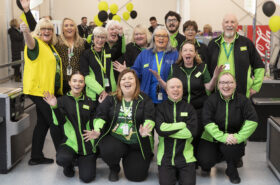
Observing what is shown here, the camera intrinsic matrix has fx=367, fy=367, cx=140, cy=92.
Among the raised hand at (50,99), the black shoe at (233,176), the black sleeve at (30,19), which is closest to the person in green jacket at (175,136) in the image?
the black shoe at (233,176)

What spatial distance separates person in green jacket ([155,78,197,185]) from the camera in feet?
10.2

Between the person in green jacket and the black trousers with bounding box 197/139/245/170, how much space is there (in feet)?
0.53

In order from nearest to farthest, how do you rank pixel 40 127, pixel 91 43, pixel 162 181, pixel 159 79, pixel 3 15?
pixel 162 181, pixel 159 79, pixel 40 127, pixel 91 43, pixel 3 15

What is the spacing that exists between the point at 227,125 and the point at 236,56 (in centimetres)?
74

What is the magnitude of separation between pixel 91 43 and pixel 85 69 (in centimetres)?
39

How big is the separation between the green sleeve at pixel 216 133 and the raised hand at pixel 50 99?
4.59 ft

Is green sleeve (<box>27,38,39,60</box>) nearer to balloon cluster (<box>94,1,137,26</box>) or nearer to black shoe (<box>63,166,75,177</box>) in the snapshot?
black shoe (<box>63,166,75,177</box>)

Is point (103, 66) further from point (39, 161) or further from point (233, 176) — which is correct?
point (233, 176)

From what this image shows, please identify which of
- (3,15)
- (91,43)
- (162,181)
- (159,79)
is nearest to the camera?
(162,181)

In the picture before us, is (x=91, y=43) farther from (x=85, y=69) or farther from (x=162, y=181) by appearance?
(x=162, y=181)

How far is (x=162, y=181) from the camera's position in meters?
3.10

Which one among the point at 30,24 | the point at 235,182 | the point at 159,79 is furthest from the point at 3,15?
the point at 235,182

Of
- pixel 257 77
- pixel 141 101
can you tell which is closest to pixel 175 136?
pixel 141 101

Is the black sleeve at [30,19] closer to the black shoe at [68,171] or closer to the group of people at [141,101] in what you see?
the group of people at [141,101]
